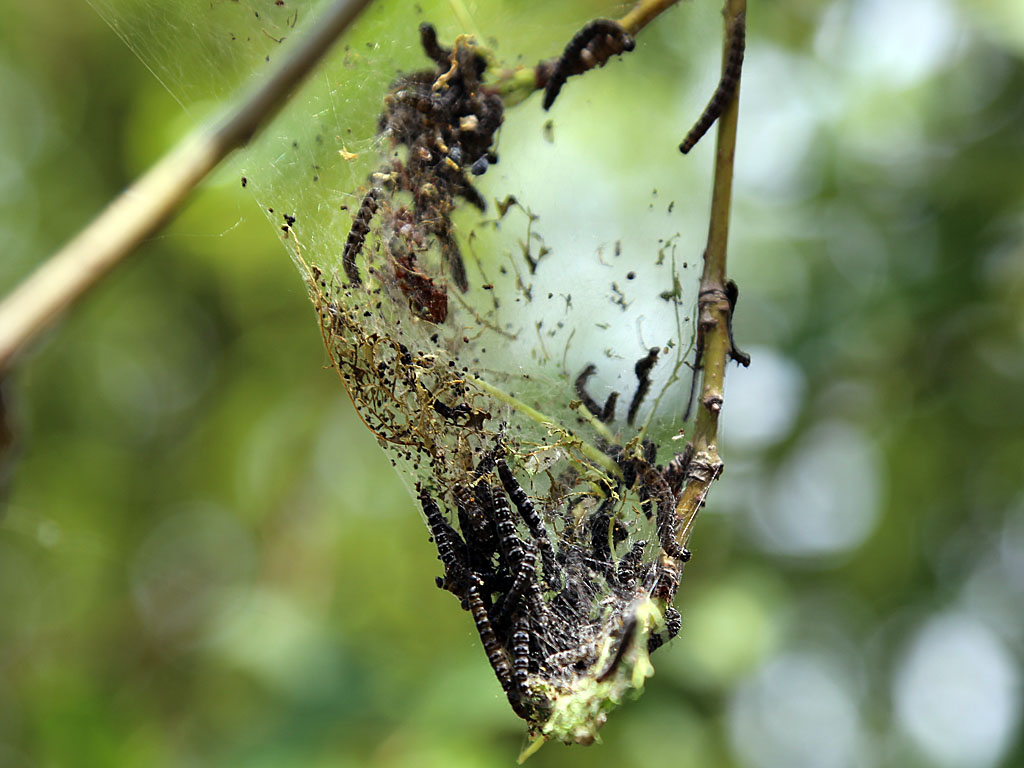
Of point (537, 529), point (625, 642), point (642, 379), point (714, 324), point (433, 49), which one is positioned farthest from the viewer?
point (642, 379)

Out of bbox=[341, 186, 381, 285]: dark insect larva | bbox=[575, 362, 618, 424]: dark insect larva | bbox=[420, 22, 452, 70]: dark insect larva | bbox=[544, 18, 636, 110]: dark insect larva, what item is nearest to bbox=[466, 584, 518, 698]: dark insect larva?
bbox=[575, 362, 618, 424]: dark insect larva

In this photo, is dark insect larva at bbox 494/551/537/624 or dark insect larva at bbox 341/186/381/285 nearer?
dark insect larva at bbox 494/551/537/624

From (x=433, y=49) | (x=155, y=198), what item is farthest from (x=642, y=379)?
(x=155, y=198)

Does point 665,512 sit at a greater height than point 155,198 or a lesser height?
greater

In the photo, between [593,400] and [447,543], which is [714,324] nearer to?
[593,400]

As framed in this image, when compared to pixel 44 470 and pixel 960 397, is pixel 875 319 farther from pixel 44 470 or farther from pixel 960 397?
pixel 44 470

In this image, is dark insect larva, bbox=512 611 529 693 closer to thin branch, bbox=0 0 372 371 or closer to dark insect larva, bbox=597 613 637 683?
dark insect larva, bbox=597 613 637 683

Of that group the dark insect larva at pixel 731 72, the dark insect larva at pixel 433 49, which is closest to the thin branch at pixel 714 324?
the dark insect larva at pixel 731 72

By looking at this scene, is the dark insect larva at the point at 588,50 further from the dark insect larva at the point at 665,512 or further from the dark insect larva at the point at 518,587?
the dark insect larva at the point at 518,587

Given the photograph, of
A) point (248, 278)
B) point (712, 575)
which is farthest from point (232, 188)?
point (712, 575)
